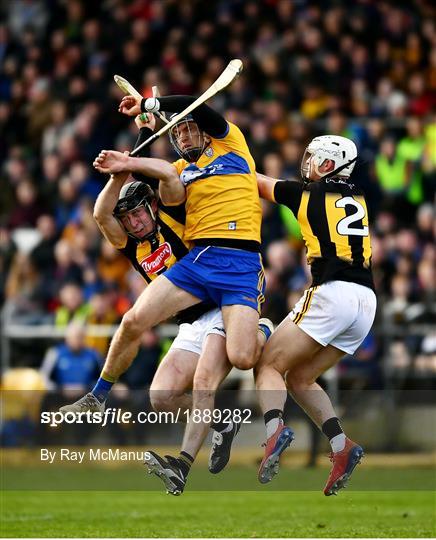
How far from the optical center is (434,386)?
618 inches

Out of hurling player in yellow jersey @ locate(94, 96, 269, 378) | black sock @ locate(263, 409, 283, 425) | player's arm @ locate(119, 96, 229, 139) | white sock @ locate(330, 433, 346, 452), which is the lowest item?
white sock @ locate(330, 433, 346, 452)

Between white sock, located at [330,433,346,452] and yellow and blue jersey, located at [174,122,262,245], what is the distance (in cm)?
150

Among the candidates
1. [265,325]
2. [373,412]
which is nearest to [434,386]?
[373,412]

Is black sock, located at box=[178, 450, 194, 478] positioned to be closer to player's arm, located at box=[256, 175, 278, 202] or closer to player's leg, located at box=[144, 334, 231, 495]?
A: player's leg, located at box=[144, 334, 231, 495]

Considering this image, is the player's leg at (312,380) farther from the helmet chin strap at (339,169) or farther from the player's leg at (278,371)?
the helmet chin strap at (339,169)

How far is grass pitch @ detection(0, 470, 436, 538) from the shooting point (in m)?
11.1

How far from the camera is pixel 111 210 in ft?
34.5

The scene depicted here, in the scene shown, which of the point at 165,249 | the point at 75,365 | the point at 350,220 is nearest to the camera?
the point at 350,220

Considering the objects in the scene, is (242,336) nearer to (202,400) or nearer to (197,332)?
(202,400)

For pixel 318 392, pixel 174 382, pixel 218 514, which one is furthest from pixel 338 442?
pixel 218 514

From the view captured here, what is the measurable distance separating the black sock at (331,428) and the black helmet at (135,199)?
1833mm

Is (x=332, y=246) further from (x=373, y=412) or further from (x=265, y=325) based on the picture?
(x=373, y=412)

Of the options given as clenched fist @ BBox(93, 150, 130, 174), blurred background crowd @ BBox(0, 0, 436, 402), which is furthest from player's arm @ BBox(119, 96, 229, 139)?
blurred background crowd @ BBox(0, 0, 436, 402)

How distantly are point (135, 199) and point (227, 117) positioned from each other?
297 inches
